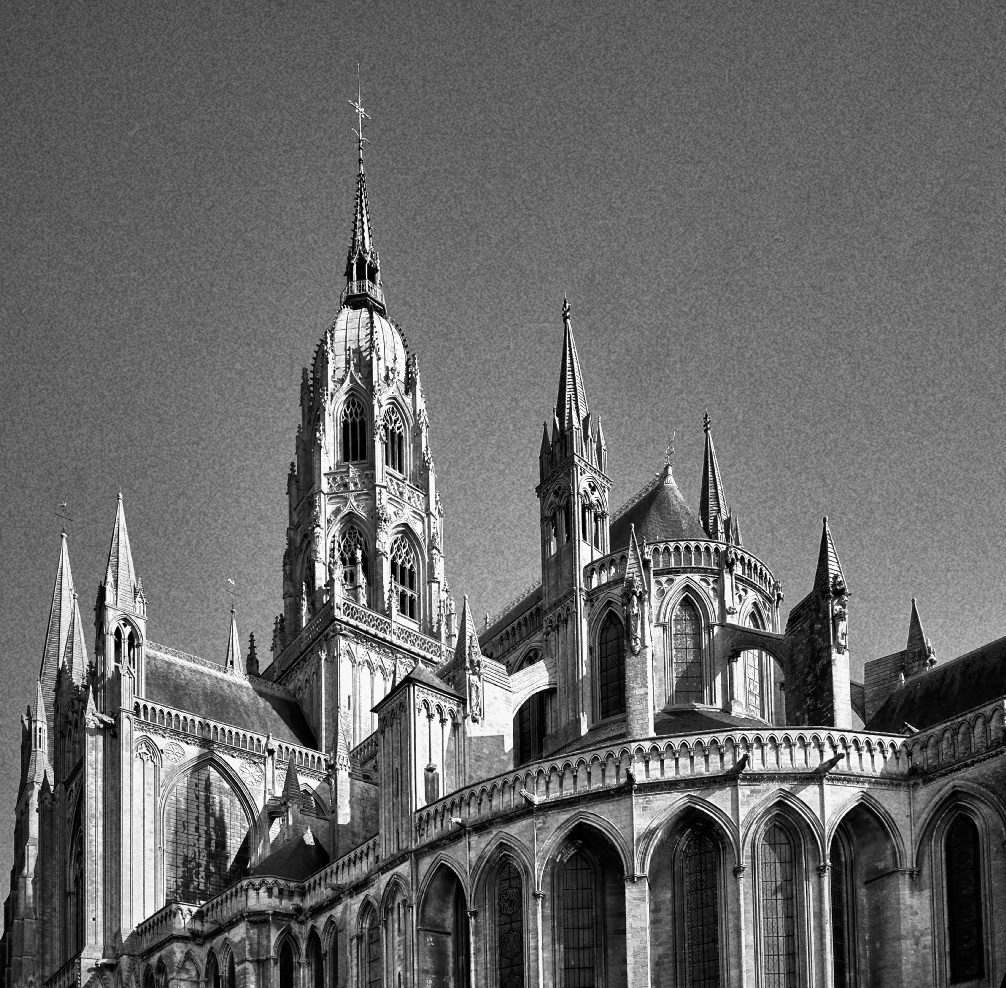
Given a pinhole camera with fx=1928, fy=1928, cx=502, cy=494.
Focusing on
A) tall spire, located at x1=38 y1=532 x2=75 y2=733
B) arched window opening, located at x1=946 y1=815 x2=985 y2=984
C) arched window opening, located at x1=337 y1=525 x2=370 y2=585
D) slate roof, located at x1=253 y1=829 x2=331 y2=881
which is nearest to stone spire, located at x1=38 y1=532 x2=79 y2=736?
tall spire, located at x1=38 y1=532 x2=75 y2=733

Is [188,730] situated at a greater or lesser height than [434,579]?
lesser

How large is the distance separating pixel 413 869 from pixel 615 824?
6.88m

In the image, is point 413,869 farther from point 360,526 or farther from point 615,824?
point 360,526

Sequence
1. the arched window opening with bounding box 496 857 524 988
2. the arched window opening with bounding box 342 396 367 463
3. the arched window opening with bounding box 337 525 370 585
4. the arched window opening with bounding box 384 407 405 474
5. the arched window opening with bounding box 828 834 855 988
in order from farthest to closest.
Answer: the arched window opening with bounding box 384 407 405 474
the arched window opening with bounding box 342 396 367 463
the arched window opening with bounding box 337 525 370 585
the arched window opening with bounding box 496 857 524 988
the arched window opening with bounding box 828 834 855 988

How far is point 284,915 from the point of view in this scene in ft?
189

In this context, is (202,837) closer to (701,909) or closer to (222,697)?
(222,697)

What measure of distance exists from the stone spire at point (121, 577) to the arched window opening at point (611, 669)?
20.9m

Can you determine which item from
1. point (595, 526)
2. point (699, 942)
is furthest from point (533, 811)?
point (595, 526)

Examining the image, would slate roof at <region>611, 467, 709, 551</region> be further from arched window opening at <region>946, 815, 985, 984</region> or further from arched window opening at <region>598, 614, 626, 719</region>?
arched window opening at <region>946, 815, 985, 984</region>

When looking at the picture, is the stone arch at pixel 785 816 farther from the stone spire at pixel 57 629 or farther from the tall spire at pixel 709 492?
the stone spire at pixel 57 629

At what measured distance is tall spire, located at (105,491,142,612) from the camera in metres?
73.4

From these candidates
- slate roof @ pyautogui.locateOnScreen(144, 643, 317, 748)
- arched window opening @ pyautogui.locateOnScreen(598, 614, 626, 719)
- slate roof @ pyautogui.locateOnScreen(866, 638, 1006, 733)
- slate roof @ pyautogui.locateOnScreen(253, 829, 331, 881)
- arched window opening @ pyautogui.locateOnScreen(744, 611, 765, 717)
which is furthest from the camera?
slate roof @ pyautogui.locateOnScreen(144, 643, 317, 748)

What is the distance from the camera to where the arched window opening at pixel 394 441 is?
87.5 metres

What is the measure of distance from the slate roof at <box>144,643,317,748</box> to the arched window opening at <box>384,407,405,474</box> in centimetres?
1280
